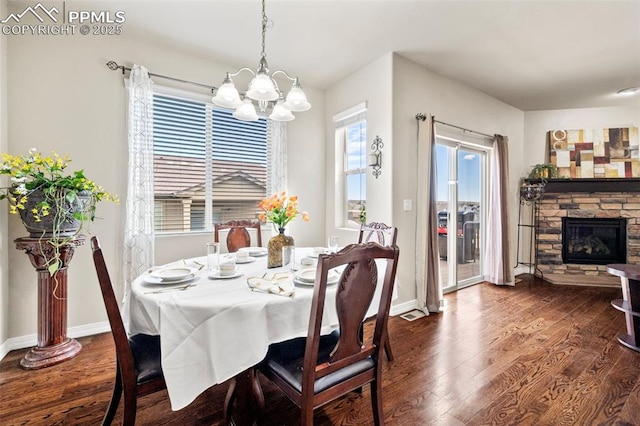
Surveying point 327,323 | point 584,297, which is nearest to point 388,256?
point 327,323

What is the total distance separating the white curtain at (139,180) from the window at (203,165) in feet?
0.63

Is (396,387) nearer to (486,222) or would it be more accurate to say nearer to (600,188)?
(486,222)

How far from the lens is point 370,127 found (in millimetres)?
3236

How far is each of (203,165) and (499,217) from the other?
159 inches

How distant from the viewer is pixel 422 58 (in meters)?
3.12

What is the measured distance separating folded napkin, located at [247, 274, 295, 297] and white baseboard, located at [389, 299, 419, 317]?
1.83 m

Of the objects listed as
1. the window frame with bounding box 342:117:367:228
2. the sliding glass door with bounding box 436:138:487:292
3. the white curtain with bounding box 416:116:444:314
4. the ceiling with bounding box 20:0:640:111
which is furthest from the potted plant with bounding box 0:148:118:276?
the sliding glass door with bounding box 436:138:487:292

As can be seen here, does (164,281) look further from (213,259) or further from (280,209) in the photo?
(280,209)

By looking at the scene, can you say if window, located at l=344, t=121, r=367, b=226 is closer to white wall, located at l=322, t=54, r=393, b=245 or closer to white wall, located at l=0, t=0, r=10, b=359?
white wall, located at l=322, t=54, r=393, b=245

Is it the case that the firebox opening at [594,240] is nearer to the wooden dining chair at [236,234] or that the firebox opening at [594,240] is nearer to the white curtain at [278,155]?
the white curtain at [278,155]

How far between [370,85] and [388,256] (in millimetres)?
2585

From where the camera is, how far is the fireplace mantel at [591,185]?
4.20 m

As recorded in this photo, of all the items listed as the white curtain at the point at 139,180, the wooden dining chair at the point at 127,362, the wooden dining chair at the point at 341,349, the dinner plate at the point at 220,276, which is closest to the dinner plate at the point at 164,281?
the dinner plate at the point at 220,276

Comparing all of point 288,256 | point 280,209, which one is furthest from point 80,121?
point 288,256
